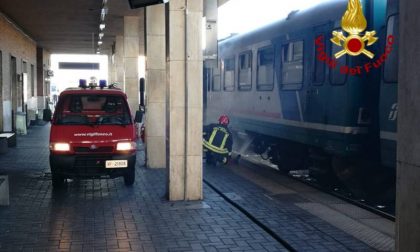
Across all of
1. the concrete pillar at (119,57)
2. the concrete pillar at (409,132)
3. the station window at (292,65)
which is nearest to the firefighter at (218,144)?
the station window at (292,65)

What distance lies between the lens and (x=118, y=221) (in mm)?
7824

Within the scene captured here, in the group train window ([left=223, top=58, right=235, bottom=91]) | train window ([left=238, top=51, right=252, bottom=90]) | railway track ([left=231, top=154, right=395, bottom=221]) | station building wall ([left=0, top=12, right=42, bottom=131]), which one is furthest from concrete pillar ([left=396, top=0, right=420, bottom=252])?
station building wall ([left=0, top=12, right=42, bottom=131])

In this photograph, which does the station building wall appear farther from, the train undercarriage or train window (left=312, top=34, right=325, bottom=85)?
train window (left=312, top=34, right=325, bottom=85)

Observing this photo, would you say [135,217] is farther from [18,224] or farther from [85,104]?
[85,104]

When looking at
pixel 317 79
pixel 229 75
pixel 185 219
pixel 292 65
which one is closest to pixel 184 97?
pixel 185 219

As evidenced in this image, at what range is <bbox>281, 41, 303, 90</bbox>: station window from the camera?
11.2m

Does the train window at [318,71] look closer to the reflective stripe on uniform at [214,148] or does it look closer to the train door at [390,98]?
the train door at [390,98]

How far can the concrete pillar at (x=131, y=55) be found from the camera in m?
19.8

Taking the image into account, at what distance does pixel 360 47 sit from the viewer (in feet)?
29.9

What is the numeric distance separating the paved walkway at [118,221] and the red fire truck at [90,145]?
41cm

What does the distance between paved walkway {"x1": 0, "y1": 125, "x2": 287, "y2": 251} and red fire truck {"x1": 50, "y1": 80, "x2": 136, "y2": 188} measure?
0.41m

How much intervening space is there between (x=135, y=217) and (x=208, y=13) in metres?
5.38

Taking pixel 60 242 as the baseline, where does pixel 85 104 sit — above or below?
above

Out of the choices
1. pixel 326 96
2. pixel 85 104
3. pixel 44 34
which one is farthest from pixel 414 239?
pixel 44 34
